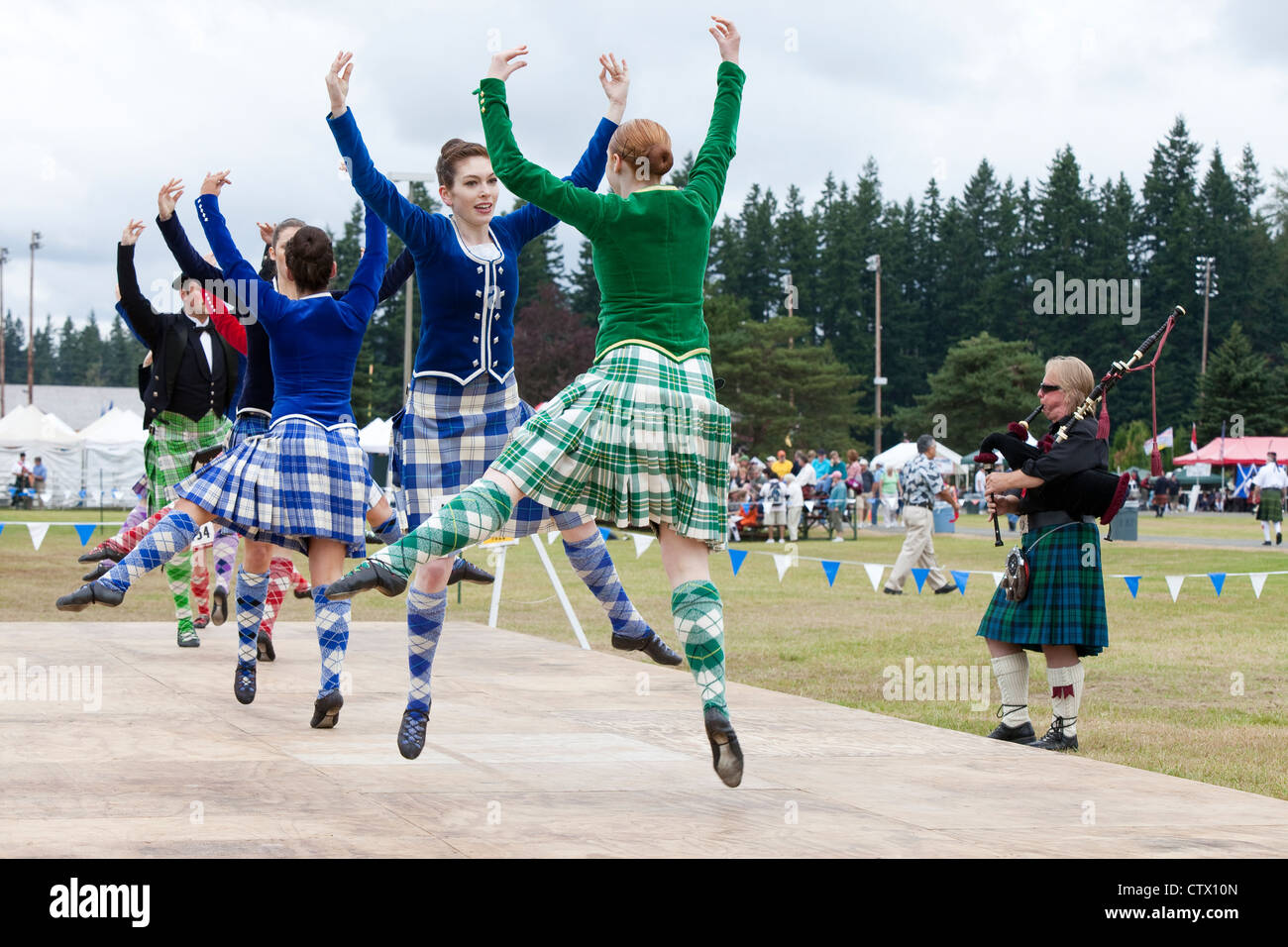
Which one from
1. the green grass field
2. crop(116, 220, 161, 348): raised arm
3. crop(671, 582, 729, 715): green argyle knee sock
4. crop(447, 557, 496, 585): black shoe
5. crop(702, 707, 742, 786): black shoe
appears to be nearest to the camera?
crop(702, 707, 742, 786): black shoe

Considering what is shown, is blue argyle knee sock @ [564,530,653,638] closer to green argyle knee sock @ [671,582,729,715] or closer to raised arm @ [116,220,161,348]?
green argyle knee sock @ [671,582,729,715]

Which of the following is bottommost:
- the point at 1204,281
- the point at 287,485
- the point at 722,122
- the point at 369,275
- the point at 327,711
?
the point at 327,711

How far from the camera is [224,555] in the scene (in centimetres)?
977

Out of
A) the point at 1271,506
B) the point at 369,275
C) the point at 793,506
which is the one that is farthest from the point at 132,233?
the point at 1271,506

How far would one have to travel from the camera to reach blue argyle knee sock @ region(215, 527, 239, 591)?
9.75 meters

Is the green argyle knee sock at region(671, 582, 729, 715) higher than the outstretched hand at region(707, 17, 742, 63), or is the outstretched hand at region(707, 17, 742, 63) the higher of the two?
the outstretched hand at region(707, 17, 742, 63)

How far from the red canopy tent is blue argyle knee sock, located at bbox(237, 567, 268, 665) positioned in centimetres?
5923

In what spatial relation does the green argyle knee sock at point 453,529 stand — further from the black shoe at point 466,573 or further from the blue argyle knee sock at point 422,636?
the black shoe at point 466,573

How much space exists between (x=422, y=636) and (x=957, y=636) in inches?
276

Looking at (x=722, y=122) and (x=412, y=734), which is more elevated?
(x=722, y=122)

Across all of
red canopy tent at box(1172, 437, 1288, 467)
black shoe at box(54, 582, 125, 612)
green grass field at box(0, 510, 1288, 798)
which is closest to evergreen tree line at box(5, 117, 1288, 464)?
red canopy tent at box(1172, 437, 1288, 467)

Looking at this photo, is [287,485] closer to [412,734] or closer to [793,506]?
[412,734]

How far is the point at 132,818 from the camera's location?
12.5ft
